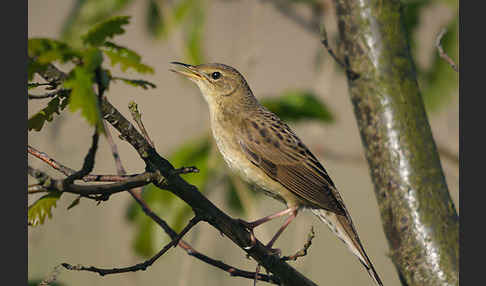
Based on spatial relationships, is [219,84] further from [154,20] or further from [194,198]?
[194,198]

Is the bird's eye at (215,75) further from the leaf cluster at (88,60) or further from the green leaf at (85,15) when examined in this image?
the leaf cluster at (88,60)

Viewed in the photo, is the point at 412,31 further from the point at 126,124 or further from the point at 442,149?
the point at 126,124

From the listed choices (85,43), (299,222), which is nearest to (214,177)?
(299,222)

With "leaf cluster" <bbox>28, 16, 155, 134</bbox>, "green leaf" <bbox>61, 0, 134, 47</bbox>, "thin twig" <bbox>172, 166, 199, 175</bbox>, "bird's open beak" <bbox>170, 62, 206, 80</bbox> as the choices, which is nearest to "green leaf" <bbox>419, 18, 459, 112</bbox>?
"bird's open beak" <bbox>170, 62, 206, 80</bbox>

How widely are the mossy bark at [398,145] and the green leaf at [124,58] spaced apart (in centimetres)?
177

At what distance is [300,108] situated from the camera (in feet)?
12.2

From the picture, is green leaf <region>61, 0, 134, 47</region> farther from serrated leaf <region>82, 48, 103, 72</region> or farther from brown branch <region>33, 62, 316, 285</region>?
serrated leaf <region>82, 48, 103, 72</region>

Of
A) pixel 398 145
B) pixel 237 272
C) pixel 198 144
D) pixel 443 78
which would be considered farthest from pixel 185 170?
pixel 443 78

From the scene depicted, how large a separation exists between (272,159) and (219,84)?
827 millimetres

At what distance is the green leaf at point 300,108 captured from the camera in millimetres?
3742

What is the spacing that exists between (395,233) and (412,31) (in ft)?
6.23

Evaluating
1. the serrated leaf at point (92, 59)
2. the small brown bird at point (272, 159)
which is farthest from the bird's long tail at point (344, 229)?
the serrated leaf at point (92, 59)

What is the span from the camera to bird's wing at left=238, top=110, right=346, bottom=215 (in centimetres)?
354

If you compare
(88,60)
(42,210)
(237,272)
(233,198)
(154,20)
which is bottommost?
(237,272)
